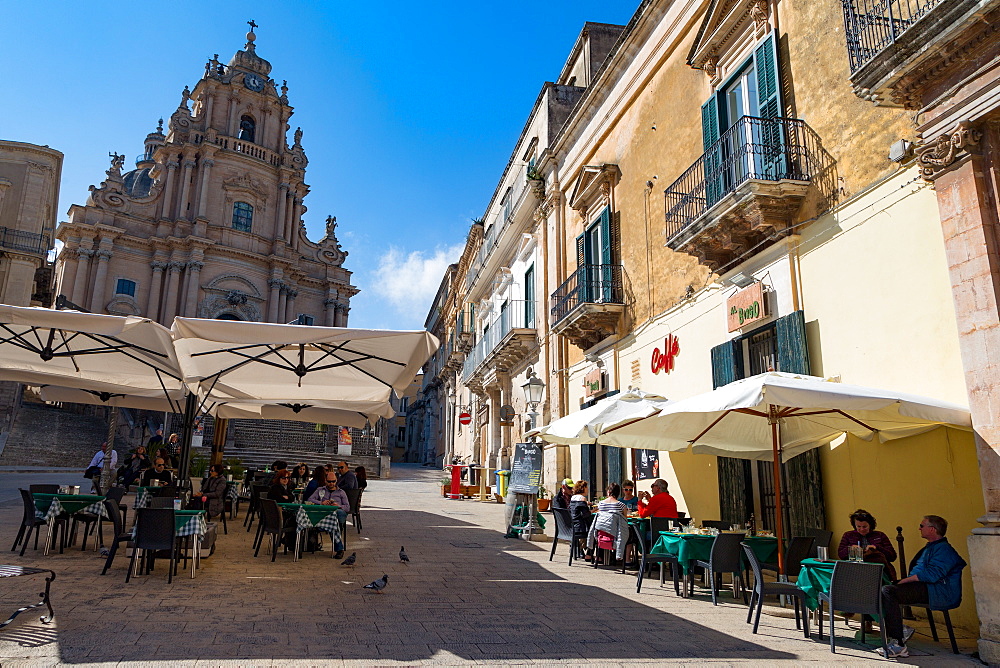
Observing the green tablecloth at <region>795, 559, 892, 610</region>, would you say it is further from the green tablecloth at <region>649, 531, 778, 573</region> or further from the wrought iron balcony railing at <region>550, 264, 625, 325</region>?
the wrought iron balcony railing at <region>550, 264, 625, 325</region>

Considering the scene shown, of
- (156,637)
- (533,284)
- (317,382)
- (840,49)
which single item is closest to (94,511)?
(317,382)

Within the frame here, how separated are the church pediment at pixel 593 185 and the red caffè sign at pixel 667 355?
164 inches

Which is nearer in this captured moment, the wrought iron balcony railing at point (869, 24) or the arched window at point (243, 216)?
the wrought iron balcony railing at point (869, 24)

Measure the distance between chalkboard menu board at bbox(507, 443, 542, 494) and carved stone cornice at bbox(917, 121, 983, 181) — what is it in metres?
8.20

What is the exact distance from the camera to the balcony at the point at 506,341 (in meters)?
19.5

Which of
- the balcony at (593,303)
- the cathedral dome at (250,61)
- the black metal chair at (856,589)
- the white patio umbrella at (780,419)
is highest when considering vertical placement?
the cathedral dome at (250,61)

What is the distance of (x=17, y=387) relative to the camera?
28703 millimetres

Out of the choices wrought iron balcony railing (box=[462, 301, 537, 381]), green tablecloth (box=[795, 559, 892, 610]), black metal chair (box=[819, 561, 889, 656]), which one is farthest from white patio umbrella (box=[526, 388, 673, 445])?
wrought iron balcony railing (box=[462, 301, 537, 381])

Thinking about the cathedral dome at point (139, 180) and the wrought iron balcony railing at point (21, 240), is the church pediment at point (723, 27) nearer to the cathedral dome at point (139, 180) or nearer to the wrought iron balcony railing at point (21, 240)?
the wrought iron balcony railing at point (21, 240)

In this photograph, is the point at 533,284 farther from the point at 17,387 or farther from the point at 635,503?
the point at 17,387

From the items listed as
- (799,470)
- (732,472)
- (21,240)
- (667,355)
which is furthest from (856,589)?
(21,240)

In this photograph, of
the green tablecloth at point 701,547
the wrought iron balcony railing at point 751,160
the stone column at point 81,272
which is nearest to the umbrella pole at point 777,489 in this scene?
the green tablecloth at point 701,547

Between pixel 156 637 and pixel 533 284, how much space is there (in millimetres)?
15623

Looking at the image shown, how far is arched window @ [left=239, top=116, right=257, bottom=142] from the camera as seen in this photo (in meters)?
43.1
